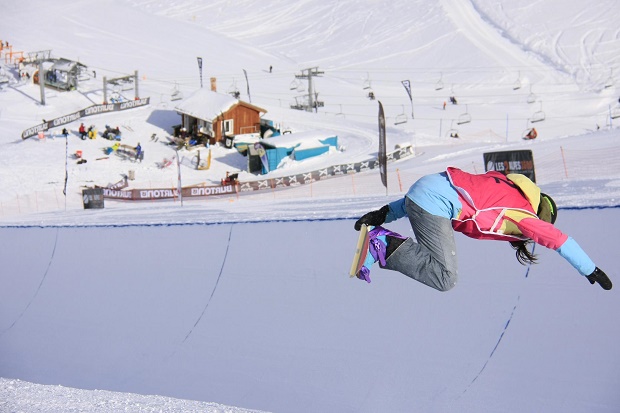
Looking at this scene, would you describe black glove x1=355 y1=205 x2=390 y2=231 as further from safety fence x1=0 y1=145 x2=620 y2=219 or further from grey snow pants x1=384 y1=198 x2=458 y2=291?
safety fence x1=0 y1=145 x2=620 y2=219

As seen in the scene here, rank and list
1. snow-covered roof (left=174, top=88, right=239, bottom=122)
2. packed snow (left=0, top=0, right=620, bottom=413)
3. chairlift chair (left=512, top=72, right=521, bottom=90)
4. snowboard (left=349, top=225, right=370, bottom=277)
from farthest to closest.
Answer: chairlift chair (left=512, top=72, right=521, bottom=90)
snow-covered roof (left=174, top=88, right=239, bottom=122)
packed snow (left=0, top=0, right=620, bottom=413)
snowboard (left=349, top=225, right=370, bottom=277)

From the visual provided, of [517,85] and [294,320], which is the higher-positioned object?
[517,85]

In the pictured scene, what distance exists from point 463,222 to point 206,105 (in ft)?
120

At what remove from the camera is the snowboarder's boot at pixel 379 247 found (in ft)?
17.1

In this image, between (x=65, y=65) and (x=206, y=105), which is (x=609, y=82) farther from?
(x=65, y=65)

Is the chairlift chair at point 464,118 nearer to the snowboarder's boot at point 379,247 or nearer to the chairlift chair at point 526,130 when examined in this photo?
the chairlift chair at point 526,130

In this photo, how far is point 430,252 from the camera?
5.05 m

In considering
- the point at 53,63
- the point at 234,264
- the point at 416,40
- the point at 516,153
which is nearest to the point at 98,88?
the point at 53,63

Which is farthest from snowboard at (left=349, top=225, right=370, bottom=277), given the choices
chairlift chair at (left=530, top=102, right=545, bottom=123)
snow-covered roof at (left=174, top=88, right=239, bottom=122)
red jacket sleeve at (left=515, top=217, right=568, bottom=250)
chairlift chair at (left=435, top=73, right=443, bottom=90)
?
chairlift chair at (left=435, top=73, right=443, bottom=90)

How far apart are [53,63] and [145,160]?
14.8 metres

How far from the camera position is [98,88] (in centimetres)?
4784

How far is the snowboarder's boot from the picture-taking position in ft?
17.1

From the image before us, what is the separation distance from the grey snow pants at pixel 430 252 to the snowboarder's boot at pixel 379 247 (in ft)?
0.34

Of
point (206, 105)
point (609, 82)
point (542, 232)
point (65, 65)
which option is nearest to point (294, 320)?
point (542, 232)
